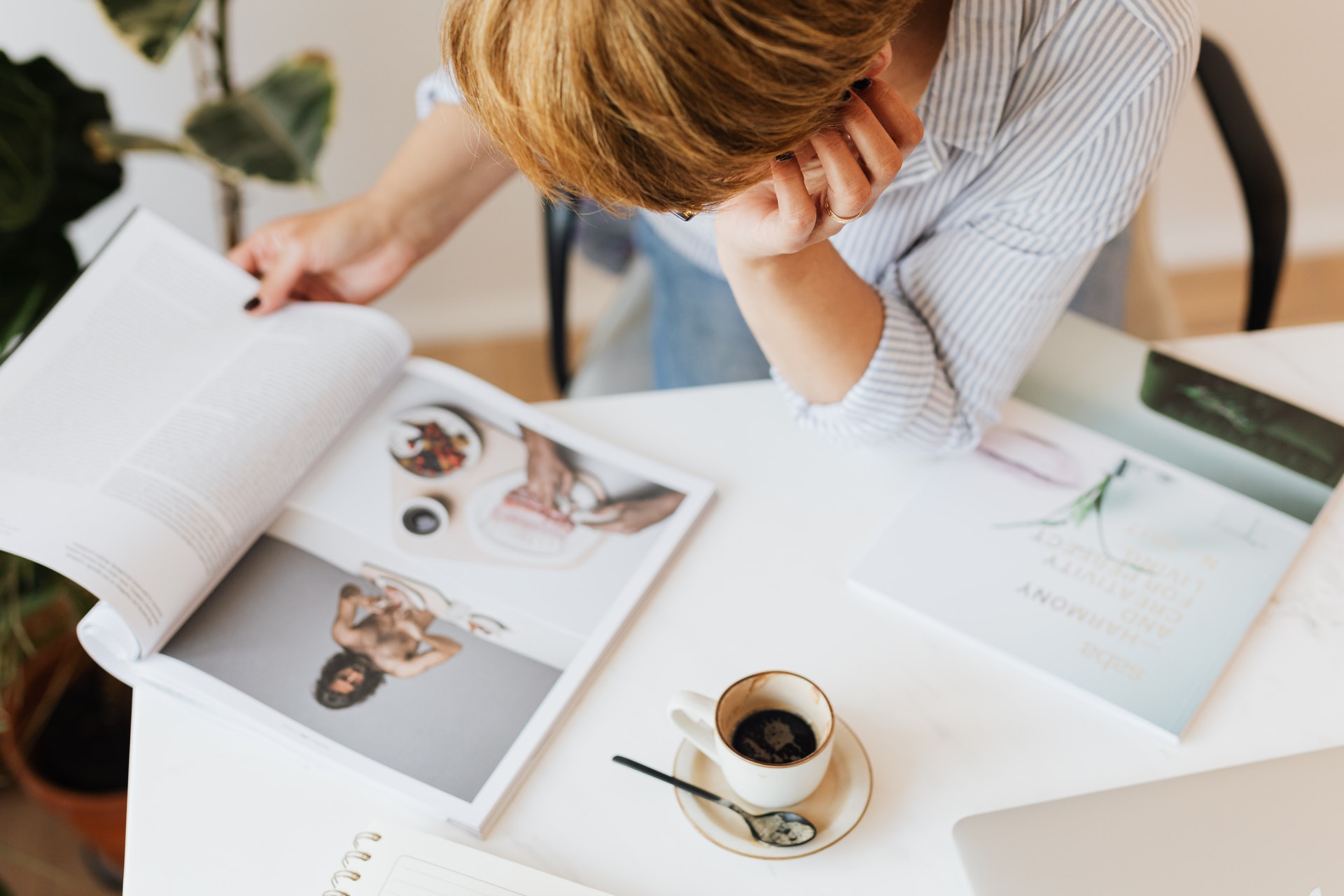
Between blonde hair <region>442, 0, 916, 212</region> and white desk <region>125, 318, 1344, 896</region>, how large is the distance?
304 millimetres

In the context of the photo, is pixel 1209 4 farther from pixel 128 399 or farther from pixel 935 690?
pixel 128 399

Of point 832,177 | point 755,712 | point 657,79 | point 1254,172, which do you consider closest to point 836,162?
point 832,177

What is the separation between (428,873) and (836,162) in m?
0.46

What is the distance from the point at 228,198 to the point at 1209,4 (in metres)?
1.48

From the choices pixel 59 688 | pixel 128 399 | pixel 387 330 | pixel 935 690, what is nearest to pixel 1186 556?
pixel 935 690

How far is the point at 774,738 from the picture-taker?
613mm

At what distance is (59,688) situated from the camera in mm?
1259

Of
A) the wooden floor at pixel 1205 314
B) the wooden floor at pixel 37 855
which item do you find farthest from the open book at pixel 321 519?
the wooden floor at pixel 1205 314

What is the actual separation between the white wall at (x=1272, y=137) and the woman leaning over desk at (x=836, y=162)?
1.07 meters

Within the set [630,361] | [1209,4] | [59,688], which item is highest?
[1209,4]

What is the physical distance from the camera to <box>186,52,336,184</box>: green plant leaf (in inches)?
41.6

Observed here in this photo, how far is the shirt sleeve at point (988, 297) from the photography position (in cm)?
74

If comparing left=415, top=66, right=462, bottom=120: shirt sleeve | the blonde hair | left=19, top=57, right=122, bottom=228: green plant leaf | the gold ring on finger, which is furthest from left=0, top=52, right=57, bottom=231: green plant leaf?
the gold ring on finger

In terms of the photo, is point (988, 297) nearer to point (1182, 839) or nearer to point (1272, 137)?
point (1182, 839)
